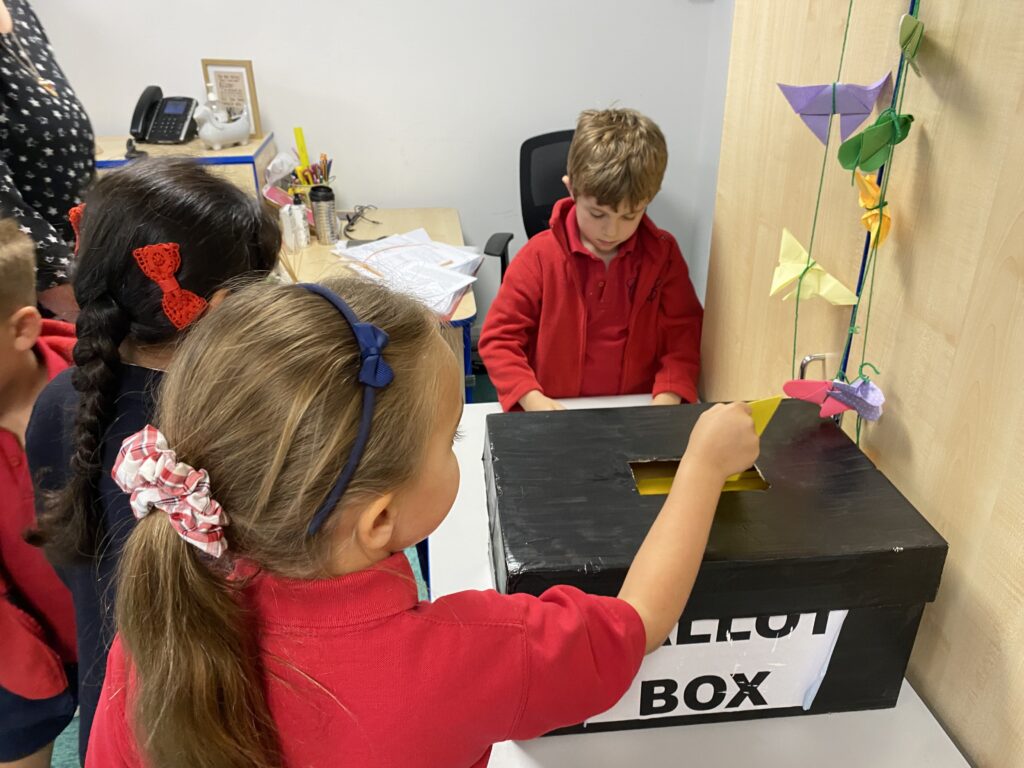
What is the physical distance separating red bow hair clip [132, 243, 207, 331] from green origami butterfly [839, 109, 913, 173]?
29.2 inches

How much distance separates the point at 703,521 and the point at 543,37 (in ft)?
7.73

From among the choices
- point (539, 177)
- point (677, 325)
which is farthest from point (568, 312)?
point (539, 177)

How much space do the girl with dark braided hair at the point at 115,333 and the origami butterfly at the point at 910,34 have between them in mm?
765

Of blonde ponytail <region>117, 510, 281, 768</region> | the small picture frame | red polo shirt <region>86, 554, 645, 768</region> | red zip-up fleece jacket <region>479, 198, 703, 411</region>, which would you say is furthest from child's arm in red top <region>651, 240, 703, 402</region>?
the small picture frame

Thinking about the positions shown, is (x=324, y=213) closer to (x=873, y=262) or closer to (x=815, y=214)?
(x=815, y=214)

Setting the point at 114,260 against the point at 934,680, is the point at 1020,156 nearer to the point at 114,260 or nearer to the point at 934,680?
the point at 934,680

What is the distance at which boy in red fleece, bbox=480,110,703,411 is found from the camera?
4.76 ft

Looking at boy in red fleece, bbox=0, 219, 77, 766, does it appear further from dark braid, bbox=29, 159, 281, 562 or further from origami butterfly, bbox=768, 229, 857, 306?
origami butterfly, bbox=768, 229, 857, 306

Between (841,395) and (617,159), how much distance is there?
0.72 m

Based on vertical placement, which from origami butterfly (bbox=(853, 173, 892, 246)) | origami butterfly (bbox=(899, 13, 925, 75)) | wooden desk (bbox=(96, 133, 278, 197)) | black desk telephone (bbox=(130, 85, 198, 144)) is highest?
origami butterfly (bbox=(899, 13, 925, 75))

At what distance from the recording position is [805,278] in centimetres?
92

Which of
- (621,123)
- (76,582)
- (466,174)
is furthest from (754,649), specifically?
(466,174)

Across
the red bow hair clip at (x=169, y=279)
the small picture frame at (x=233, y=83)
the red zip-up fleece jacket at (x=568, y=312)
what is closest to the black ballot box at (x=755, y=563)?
the red bow hair clip at (x=169, y=279)

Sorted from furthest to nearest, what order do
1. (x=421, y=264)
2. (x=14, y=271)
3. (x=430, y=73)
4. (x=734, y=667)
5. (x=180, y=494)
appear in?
(x=430, y=73)
(x=421, y=264)
(x=14, y=271)
(x=734, y=667)
(x=180, y=494)
